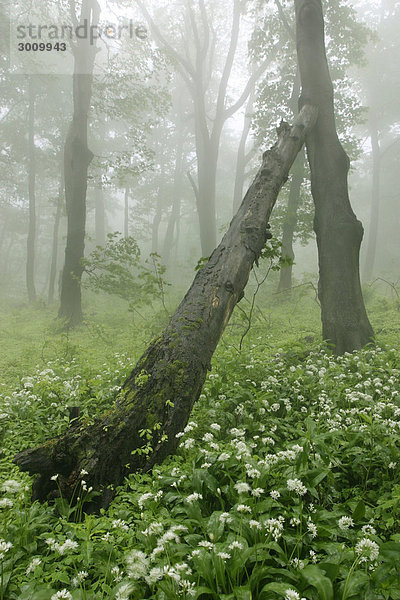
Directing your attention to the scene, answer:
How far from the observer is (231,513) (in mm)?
2049

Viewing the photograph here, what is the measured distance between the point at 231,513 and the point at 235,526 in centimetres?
10

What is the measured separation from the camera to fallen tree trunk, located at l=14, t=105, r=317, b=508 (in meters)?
2.57

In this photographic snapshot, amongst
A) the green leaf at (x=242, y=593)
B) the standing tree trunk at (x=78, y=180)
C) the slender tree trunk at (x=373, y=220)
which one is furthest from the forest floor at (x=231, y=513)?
the slender tree trunk at (x=373, y=220)

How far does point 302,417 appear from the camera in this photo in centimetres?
342

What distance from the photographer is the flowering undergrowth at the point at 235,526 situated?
1636mm

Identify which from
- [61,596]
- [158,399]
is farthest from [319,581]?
[158,399]

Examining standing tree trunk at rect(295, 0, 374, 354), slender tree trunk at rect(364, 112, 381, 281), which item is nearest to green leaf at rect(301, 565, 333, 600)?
standing tree trunk at rect(295, 0, 374, 354)

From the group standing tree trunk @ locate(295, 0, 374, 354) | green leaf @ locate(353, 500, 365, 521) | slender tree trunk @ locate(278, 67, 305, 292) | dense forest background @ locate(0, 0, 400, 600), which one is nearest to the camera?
dense forest background @ locate(0, 0, 400, 600)

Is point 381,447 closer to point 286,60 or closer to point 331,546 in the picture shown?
point 331,546

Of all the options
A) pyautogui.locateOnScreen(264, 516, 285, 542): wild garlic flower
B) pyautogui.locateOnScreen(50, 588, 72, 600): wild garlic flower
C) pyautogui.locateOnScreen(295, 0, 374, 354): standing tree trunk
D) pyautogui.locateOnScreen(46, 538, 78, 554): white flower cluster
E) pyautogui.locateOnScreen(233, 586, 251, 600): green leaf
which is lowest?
pyautogui.locateOnScreen(46, 538, 78, 554): white flower cluster

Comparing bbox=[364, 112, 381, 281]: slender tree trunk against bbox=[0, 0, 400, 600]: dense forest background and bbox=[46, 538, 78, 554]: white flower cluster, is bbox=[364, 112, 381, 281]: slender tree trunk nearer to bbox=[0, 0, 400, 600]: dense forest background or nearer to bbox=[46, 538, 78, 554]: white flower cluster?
bbox=[0, 0, 400, 600]: dense forest background

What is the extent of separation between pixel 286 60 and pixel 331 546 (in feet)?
54.0

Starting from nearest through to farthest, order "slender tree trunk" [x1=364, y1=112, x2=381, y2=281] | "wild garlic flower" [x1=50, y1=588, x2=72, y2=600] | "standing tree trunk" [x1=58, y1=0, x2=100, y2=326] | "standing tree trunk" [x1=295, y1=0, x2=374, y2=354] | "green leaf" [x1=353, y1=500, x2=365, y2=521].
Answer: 1. "wild garlic flower" [x1=50, y1=588, x2=72, y2=600]
2. "green leaf" [x1=353, y1=500, x2=365, y2=521]
3. "standing tree trunk" [x1=295, y1=0, x2=374, y2=354]
4. "standing tree trunk" [x1=58, y1=0, x2=100, y2=326]
5. "slender tree trunk" [x1=364, y1=112, x2=381, y2=281]

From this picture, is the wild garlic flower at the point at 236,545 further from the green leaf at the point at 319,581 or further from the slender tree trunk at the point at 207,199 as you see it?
the slender tree trunk at the point at 207,199
